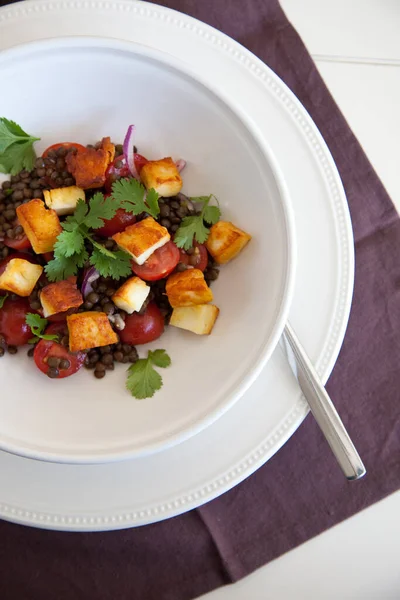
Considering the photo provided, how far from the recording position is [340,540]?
230 centimetres

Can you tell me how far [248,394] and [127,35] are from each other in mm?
1315

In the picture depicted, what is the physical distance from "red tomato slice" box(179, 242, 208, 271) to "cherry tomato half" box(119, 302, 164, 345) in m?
0.19

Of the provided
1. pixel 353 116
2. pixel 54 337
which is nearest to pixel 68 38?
pixel 54 337

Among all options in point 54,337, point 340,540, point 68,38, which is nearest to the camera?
point 68,38

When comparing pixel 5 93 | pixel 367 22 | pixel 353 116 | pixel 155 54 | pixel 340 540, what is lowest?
pixel 340 540

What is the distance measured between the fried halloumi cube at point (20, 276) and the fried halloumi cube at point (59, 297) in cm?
9

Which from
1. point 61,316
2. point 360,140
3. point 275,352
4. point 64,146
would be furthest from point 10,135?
point 360,140

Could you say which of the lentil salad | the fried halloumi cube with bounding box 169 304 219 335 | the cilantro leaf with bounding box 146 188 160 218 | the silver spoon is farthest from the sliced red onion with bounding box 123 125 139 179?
the silver spoon

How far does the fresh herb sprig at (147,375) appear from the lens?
192 cm

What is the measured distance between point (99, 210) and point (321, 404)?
38.6 inches

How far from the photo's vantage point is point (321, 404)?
6.45ft

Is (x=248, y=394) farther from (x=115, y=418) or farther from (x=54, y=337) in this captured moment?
(x=54, y=337)

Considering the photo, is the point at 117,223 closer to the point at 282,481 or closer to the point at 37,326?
the point at 37,326

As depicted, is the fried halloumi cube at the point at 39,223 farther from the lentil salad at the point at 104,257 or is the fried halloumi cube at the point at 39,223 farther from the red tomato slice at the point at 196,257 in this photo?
the red tomato slice at the point at 196,257
